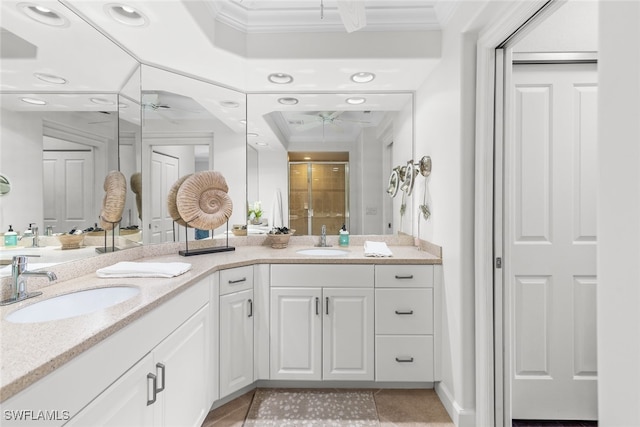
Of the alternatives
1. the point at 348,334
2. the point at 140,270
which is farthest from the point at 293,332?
the point at 140,270

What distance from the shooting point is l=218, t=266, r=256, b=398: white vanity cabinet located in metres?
1.90

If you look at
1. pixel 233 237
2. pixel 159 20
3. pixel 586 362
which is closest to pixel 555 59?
pixel 586 362

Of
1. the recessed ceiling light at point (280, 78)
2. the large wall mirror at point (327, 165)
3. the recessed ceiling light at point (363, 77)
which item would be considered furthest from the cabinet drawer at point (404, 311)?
the recessed ceiling light at point (280, 78)

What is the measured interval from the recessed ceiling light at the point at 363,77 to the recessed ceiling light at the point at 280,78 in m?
0.46

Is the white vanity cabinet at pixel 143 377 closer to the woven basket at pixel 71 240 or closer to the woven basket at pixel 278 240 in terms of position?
the woven basket at pixel 71 240

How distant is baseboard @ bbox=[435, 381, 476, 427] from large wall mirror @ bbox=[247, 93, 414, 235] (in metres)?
1.26

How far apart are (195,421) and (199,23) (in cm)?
204

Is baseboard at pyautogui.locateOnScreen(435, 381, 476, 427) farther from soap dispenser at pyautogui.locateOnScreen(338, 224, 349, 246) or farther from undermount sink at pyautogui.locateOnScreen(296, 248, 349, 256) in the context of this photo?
soap dispenser at pyautogui.locateOnScreen(338, 224, 349, 246)

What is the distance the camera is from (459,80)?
174 cm

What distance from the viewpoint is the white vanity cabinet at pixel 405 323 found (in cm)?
205

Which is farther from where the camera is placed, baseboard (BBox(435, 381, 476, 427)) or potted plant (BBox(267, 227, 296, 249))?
potted plant (BBox(267, 227, 296, 249))

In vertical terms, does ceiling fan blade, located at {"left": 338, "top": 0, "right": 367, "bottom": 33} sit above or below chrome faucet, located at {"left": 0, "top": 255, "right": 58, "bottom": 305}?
above

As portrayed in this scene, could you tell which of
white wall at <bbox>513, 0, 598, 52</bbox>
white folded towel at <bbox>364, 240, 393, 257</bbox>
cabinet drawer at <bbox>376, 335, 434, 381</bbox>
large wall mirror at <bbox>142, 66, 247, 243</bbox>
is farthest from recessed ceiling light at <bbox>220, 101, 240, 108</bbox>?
cabinet drawer at <bbox>376, 335, 434, 381</bbox>

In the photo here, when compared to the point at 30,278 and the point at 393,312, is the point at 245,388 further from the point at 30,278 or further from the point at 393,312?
the point at 30,278
